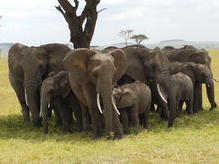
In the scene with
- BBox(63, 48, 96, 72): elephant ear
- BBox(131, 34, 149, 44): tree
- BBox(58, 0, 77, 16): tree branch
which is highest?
BBox(58, 0, 77, 16): tree branch

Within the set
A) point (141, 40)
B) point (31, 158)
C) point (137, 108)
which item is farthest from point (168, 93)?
point (141, 40)

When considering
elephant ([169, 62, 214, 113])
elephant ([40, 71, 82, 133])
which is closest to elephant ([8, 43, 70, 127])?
elephant ([40, 71, 82, 133])

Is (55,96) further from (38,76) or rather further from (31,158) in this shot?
(31,158)

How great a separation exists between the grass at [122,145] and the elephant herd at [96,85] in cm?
39

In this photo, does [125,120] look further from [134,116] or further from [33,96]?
[33,96]

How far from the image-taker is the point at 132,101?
1037 centimetres

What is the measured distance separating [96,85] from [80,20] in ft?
15.5

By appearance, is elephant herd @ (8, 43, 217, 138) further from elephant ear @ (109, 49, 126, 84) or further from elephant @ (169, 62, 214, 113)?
elephant @ (169, 62, 214, 113)

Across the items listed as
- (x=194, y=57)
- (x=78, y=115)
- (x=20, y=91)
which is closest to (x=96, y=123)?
(x=78, y=115)

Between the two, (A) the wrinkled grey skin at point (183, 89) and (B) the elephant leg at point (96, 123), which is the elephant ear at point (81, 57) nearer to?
(B) the elephant leg at point (96, 123)

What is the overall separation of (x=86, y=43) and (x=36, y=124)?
313 cm

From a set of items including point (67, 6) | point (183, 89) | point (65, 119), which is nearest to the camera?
point (65, 119)

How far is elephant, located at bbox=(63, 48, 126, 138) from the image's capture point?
9.04 meters

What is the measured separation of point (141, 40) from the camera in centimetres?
8700
